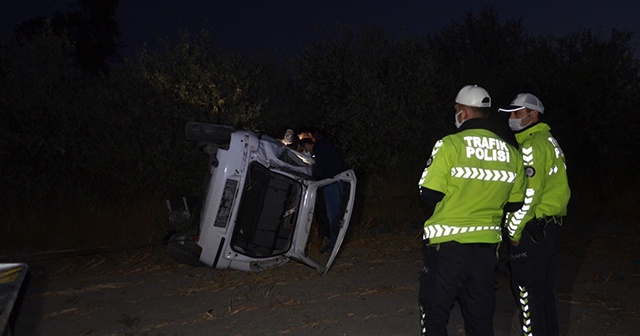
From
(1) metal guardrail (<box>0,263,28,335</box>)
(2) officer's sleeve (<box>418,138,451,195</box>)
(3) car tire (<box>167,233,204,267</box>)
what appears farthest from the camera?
(3) car tire (<box>167,233,204,267</box>)

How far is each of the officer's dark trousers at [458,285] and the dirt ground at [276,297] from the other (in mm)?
1878

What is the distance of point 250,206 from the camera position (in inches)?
321

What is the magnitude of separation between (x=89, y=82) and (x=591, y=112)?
1009cm

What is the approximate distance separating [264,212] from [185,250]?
3.38 ft

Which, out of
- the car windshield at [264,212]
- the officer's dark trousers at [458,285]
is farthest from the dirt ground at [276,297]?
the officer's dark trousers at [458,285]

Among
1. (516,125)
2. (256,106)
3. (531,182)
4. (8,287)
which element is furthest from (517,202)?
(256,106)

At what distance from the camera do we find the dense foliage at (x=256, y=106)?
10586mm

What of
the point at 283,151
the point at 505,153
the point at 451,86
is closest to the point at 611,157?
the point at 451,86

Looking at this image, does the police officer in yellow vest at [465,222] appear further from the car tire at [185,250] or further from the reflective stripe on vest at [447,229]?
the car tire at [185,250]

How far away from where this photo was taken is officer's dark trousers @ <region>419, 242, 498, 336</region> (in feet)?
13.5

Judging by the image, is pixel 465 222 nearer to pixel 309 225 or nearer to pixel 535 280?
pixel 535 280

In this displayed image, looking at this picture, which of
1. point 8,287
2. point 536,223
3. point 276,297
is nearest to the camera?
point 8,287

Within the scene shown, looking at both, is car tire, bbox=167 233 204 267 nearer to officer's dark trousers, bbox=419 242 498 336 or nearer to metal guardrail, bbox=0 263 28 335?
officer's dark trousers, bbox=419 242 498 336

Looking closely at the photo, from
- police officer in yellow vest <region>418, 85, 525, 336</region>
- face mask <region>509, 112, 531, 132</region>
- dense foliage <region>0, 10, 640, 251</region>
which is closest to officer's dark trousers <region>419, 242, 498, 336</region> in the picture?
police officer in yellow vest <region>418, 85, 525, 336</region>
